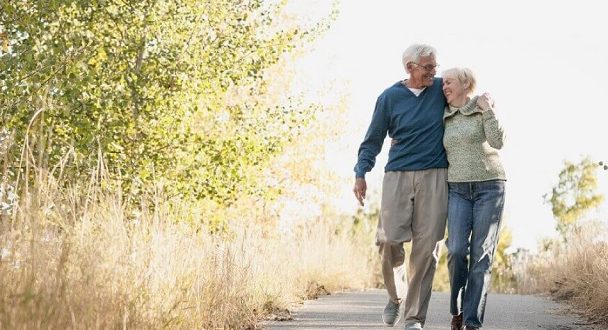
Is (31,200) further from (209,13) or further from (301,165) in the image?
(301,165)

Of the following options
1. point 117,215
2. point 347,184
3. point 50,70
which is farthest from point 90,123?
point 347,184

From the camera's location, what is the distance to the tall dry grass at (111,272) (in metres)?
5.97

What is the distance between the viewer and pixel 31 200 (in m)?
6.64

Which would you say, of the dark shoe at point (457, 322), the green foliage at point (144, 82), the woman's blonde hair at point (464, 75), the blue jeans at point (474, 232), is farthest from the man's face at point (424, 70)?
the green foliage at point (144, 82)

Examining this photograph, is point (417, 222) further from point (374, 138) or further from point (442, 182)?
point (374, 138)

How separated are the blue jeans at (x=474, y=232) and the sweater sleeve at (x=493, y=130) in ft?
1.04

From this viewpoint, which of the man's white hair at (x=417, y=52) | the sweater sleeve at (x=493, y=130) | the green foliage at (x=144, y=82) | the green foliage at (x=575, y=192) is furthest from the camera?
the green foliage at (x=575, y=192)

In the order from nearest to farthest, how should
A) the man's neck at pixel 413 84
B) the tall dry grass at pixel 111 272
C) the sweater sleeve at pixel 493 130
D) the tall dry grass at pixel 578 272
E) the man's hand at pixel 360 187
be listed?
the tall dry grass at pixel 111 272 < the sweater sleeve at pixel 493 130 < the man's neck at pixel 413 84 < the man's hand at pixel 360 187 < the tall dry grass at pixel 578 272

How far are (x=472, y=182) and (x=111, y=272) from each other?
9.48 feet

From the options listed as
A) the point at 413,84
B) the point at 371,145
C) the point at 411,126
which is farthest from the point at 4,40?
the point at 411,126

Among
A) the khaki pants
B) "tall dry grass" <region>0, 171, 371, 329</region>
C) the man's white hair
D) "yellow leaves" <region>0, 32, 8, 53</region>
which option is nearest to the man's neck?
the man's white hair

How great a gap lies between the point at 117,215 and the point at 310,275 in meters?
9.03

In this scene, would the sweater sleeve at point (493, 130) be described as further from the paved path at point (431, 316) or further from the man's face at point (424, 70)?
the paved path at point (431, 316)

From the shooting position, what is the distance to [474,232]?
7.83 m
